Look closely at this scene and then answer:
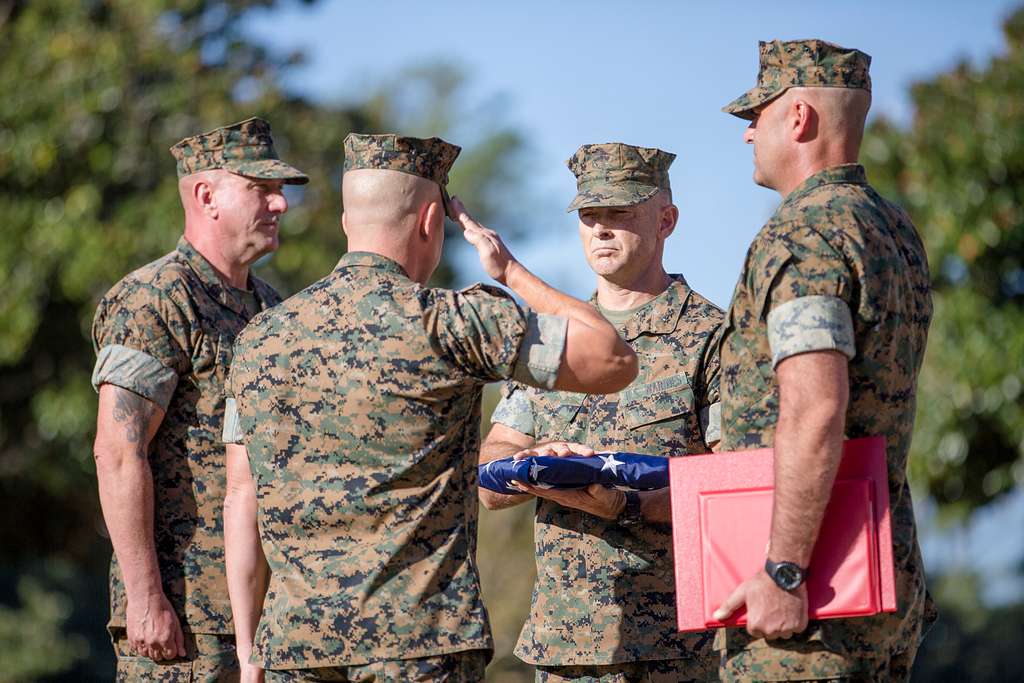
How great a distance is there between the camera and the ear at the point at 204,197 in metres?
5.29

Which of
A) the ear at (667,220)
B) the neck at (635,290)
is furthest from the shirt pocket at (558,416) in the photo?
the ear at (667,220)

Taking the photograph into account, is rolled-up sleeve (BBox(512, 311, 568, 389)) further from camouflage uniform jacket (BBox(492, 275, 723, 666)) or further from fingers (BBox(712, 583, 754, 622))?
camouflage uniform jacket (BBox(492, 275, 723, 666))

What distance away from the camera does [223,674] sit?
476cm

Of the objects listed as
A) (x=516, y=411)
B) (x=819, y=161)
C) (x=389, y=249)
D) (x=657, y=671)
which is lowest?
(x=657, y=671)

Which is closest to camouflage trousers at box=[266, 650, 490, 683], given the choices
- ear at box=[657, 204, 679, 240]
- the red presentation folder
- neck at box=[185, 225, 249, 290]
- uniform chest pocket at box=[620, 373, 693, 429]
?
the red presentation folder

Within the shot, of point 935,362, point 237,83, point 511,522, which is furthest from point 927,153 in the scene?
point 237,83

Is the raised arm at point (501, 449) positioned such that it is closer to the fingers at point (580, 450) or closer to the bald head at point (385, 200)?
the fingers at point (580, 450)

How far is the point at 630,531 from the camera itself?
15.6 ft

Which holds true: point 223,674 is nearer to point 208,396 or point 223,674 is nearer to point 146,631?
point 146,631

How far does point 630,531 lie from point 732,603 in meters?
1.28

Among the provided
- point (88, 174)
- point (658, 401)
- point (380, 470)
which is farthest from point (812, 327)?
point (88, 174)

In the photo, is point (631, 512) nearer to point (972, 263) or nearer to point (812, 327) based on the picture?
point (812, 327)

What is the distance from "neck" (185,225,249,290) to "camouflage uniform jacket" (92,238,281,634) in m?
0.25

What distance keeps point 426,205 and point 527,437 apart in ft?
4.57
